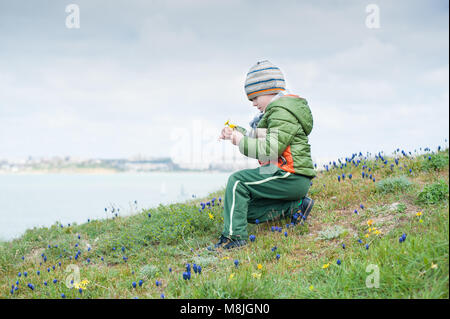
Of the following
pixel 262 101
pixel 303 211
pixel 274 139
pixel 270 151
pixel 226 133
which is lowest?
pixel 303 211

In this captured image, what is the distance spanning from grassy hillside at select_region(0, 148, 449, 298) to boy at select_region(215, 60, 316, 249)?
0.54 metres

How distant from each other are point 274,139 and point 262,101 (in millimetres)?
789

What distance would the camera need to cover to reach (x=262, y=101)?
16.9 ft

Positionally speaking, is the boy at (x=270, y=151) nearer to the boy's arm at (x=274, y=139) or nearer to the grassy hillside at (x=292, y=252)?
the boy's arm at (x=274, y=139)

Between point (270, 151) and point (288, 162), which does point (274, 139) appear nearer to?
point (270, 151)

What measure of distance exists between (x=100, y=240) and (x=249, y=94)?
13.7 ft

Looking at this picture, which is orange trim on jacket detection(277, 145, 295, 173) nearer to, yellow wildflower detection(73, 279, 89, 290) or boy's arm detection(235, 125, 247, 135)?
boy's arm detection(235, 125, 247, 135)

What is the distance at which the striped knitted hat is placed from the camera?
498cm

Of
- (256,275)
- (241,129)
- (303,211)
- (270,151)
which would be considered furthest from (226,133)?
(256,275)

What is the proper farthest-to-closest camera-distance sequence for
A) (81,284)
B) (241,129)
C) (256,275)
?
(241,129) < (81,284) < (256,275)

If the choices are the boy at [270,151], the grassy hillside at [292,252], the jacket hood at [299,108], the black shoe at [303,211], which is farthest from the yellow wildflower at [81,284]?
the jacket hood at [299,108]
